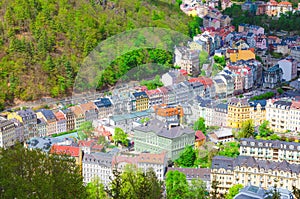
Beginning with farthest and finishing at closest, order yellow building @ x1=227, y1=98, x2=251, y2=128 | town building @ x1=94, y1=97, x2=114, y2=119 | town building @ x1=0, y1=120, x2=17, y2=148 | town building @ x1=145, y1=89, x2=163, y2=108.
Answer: town building @ x1=145, y1=89, x2=163, y2=108 < town building @ x1=94, y1=97, x2=114, y2=119 < yellow building @ x1=227, y1=98, x2=251, y2=128 < town building @ x1=0, y1=120, x2=17, y2=148

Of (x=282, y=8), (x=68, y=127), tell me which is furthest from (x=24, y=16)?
(x=282, y=8)

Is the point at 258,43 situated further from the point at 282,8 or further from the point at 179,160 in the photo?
the point at 179,160

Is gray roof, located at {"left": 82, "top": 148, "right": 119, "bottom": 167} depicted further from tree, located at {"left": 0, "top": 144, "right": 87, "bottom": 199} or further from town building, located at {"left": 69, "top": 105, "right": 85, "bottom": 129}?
tree, located at {"left": 0, "top": 144, "right": 87, "bottom": 199}

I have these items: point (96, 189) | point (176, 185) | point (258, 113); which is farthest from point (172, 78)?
point (96, 189)

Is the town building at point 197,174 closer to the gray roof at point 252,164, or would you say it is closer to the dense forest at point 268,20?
the gray roof at point 252,164

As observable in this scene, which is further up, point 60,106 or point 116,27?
point 116,27

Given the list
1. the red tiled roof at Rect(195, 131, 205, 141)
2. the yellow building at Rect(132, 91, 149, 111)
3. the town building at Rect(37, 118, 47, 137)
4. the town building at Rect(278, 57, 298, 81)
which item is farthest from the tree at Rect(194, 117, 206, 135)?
the town building at Rect(278, 57, 298, 81)
